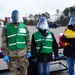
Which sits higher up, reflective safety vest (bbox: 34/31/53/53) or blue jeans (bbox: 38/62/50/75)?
reflective safety vest (bbox: 34/31/53/53)

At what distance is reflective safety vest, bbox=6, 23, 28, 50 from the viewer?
15.7 ft

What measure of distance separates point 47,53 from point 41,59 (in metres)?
0.18

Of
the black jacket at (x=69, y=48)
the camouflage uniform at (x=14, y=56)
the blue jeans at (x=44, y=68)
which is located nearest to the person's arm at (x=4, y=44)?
the camouflage uniform at (x=14, y=56)

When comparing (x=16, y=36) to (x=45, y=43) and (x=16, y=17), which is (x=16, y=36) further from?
(x=45, y=43)

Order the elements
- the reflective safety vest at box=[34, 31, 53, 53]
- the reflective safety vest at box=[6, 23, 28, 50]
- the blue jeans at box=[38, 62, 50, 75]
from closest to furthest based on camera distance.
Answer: the reflective safety vest at box=[6, 23, 28, 50] → the reflective safety vest at box=[34, 31, 53, 53] → the blue jeans at box=[38, 62, 50, 75]

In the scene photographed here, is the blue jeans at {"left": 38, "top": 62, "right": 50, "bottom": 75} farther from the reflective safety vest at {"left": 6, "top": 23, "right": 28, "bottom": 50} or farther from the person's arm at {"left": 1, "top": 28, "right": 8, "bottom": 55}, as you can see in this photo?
the person's arm at {"left": 1, "top": 28, "right": 8, "bottom": 55}

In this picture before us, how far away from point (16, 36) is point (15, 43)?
0.45 ft

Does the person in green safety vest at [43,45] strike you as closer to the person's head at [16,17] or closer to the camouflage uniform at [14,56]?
the camouflage uniform at [14,56]

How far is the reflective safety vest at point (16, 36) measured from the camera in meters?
4.79

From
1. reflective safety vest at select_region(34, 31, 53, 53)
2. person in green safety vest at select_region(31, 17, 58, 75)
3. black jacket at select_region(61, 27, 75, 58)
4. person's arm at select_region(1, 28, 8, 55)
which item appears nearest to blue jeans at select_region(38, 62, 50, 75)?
person in green safety vest at select_region(31, 17, 58, 75)

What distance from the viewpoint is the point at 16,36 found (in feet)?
15.7

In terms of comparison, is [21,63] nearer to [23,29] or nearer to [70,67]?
[23,29]

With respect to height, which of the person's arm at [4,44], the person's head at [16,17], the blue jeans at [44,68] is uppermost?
the person's head at [16,17]

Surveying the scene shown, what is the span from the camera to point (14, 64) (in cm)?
484
